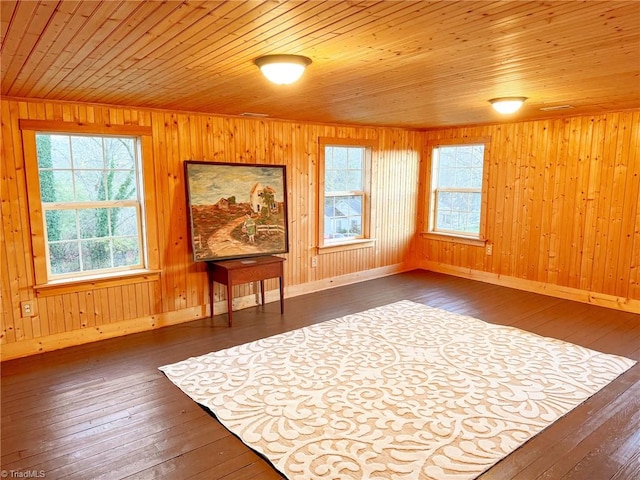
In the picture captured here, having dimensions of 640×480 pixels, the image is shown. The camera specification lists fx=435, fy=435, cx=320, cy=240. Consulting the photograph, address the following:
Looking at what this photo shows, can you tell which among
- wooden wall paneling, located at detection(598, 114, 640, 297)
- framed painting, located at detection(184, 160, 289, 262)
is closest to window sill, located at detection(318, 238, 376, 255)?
framed painting, located at detection(184, 160, 289, 262)

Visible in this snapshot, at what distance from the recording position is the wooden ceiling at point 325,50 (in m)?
1.76

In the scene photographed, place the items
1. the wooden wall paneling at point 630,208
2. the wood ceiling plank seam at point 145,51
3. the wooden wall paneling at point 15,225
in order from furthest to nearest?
the wooden wall paneling at point 630,208
the wooden wall paneling at point 15,225
the wood ceiling plank seam at point 145,51

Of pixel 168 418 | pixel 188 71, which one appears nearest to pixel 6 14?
pixel 188 71

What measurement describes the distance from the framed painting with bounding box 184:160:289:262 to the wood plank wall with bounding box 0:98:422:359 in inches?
5.5

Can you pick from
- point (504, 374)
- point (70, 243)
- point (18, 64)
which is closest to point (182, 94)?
point (18, 64)

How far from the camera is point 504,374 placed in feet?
11.0

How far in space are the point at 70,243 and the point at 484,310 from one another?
4.35 meters

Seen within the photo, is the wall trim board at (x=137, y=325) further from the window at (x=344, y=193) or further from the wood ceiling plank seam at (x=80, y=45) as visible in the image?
the wood ceiling plank seam at (x=80, y=45)

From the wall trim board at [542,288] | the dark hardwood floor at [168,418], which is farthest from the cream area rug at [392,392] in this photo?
the wall trim board at [542,288]

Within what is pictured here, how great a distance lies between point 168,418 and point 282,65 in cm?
229

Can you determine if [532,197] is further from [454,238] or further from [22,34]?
[22,34]

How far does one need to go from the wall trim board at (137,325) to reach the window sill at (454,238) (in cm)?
172

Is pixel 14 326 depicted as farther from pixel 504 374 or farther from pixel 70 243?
pixel 504 374

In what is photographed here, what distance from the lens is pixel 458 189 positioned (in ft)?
21.4
